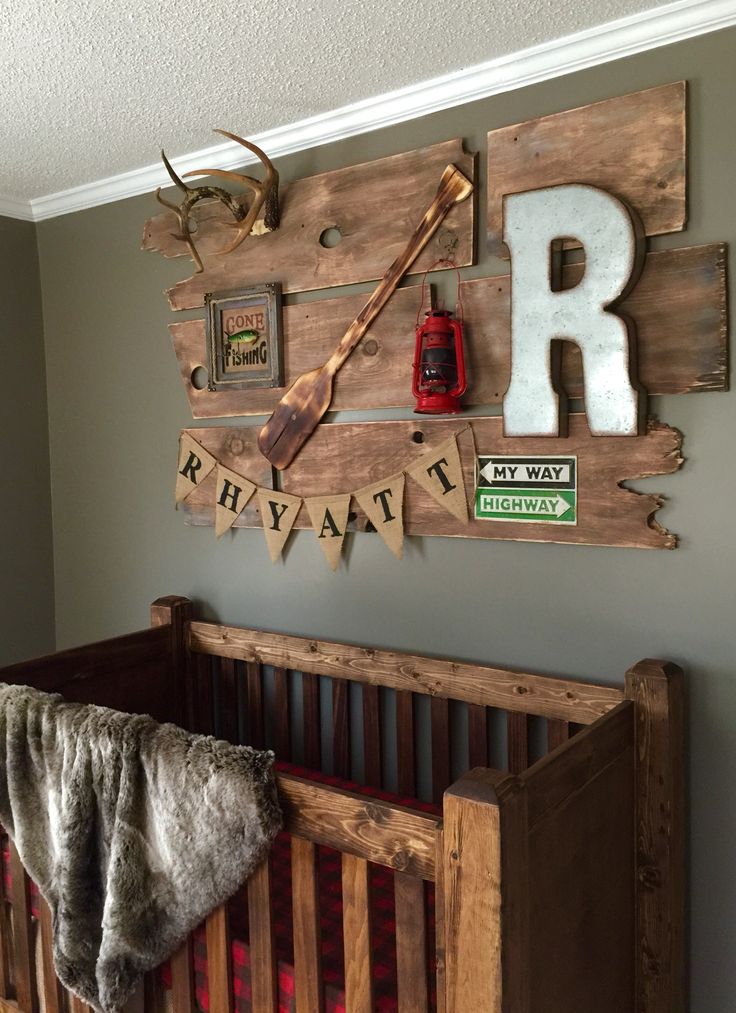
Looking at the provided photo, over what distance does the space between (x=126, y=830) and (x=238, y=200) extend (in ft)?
5.23

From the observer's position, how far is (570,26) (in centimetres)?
170

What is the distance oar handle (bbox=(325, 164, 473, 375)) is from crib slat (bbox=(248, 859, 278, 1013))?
1215 mm

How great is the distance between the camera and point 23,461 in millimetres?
2893

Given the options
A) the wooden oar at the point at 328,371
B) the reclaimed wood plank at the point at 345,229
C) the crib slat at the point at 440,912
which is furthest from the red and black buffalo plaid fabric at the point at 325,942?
the reclaimed wood plank at the point at 345,229

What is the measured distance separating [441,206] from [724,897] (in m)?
1.60

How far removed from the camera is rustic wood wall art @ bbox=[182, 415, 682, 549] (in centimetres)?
175

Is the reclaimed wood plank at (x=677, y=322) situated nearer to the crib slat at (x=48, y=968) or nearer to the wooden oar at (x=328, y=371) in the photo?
the wooden oar at (x=328, y=371)

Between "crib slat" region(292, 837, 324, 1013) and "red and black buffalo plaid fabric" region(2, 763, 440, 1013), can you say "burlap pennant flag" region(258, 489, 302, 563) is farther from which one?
"crib slat" region(292, 837, 324, 1013)

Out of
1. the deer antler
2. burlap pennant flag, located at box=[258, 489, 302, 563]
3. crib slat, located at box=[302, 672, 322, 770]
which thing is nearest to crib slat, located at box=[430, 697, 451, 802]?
crib slat, located at box=[302, 672, 322, 770]

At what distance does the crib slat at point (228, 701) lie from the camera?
2.47 meters

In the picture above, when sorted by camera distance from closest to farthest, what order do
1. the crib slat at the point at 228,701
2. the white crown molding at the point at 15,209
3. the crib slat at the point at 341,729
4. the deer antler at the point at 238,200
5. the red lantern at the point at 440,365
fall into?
the red lantern at the point at 440,365 < the deer antler at the point at 238,200 < the crib slat at the point at 341,729 < the crib slat at the point at 228,701 < the white crown molding at the point at 15,209

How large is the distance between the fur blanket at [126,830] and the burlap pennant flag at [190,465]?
91 centimetres

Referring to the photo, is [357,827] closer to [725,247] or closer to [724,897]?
[724,897]

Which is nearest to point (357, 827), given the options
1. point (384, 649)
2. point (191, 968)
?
point (191, 968)
